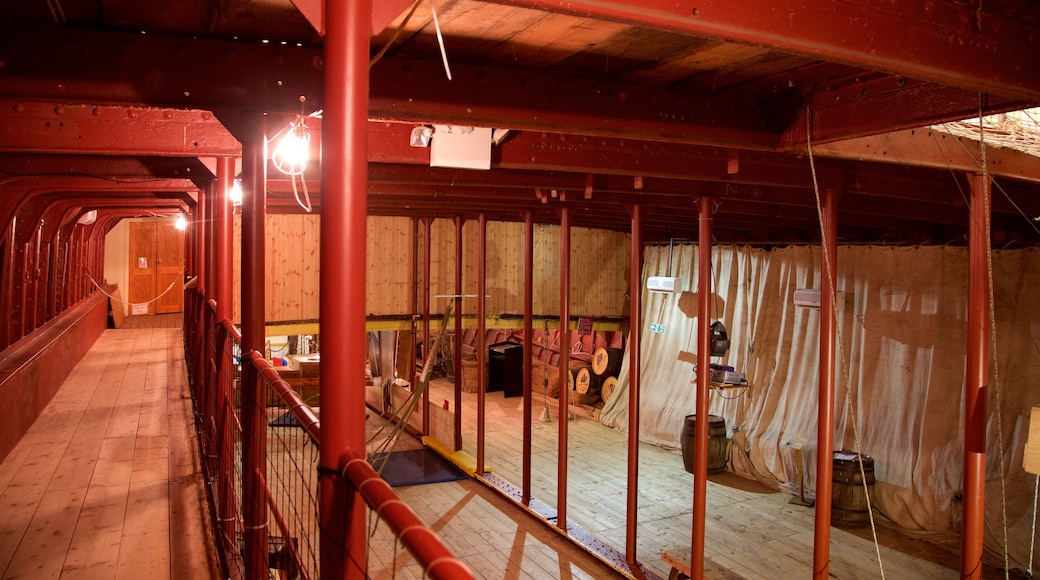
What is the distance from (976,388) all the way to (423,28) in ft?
11.8

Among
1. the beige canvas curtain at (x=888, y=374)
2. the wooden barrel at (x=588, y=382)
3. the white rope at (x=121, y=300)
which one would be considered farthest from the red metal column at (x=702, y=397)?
the white rope at (x=121, y=300)

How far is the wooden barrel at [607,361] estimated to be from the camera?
42.0 ft

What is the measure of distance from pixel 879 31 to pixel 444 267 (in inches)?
396

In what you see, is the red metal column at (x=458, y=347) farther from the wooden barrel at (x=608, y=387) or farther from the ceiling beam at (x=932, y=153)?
the ceiling beam at (x=932, y=153)

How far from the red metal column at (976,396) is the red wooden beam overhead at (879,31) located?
1724mm

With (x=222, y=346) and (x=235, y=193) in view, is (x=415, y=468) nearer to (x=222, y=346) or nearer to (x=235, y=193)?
(x=235, y=193)

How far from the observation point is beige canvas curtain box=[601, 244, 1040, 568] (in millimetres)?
6723

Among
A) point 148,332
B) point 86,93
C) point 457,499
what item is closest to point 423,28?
point 86,93

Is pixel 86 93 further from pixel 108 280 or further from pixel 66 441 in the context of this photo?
pixel 108 280

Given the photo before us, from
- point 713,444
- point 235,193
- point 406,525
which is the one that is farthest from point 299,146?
point 713,444

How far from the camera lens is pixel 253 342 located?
3027mm

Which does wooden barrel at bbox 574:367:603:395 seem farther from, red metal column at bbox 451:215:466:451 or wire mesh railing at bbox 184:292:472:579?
wire mesh railing at bbox 184:292:472:579

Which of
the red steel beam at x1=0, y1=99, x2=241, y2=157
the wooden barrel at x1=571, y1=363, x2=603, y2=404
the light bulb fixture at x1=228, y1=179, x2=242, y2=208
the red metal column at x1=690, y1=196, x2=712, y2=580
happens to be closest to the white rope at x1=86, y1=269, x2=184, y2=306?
the light bulb fixture at x1=228, y1=179, x2=242, y2=208

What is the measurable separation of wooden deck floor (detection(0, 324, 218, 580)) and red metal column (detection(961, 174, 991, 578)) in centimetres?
398
